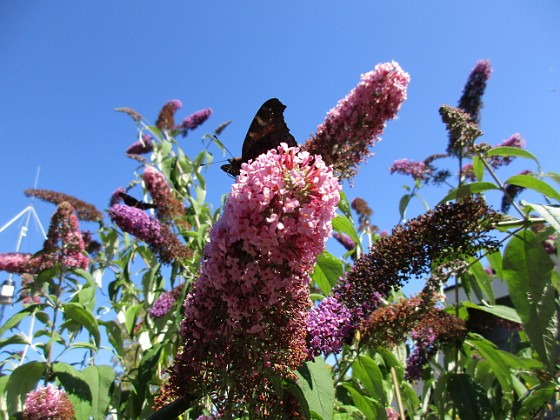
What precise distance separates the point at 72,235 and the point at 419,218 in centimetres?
283

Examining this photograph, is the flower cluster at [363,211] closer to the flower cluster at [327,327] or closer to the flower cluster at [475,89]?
the flower cluster at [475,89]

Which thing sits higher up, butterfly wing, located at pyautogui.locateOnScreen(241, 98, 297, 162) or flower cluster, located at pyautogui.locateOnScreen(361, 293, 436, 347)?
butterfly wing, located at pyautogui.locateOnScreen(241, 98, 297, 162)

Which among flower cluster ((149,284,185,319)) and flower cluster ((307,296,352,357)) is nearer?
flower cluster ((307,296,352,357))

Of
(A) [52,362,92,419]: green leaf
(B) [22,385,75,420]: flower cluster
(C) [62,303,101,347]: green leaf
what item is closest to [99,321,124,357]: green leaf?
(C) [62,303,101,347]: green leaf

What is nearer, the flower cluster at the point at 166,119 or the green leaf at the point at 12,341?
the green leaf at the point at 12,341

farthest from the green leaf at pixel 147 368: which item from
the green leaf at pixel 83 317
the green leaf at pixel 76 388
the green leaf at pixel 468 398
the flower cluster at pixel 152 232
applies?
the green leaf at pixel 468 398

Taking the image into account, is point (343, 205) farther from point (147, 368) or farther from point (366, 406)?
point (147, 368)

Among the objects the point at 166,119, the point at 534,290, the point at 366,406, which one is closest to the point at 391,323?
the point at 366,406

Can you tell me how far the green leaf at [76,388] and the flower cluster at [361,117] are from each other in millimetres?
1940

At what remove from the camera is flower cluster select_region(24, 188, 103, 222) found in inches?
205

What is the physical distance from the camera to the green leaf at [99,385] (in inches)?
84.4

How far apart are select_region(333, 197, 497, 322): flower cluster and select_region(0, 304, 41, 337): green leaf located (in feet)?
7.77

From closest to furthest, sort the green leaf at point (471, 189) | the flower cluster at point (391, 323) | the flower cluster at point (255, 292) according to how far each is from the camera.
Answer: the flower cluster at point (255, 292)
the green leaf at point (471, 189)
the flower cluster at point (391, 323)

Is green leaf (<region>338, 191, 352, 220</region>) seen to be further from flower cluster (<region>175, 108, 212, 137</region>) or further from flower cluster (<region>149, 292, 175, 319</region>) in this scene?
flower cluster (<region>175, 108, 212, 137</region>)
